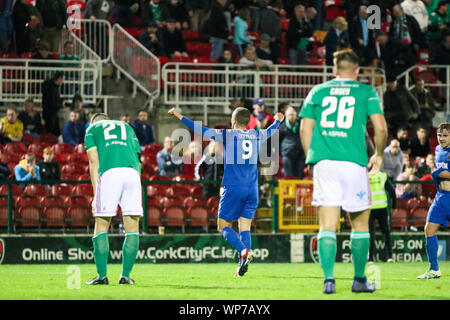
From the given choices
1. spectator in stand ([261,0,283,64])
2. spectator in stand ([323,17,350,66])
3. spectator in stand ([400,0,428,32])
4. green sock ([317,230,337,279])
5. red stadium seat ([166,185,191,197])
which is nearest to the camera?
green sock ([317,230,337,279])

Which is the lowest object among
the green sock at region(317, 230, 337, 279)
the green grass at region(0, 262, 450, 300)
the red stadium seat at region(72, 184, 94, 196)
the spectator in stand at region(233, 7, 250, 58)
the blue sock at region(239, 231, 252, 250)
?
the green grass at region(0, 262, 450, 300)

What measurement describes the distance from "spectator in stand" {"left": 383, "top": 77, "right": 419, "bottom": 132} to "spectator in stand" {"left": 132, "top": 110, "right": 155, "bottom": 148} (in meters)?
6.07

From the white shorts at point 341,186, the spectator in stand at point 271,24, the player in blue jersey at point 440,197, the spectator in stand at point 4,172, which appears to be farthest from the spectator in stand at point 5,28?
the white shorts at point 341,186

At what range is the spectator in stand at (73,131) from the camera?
20.4m

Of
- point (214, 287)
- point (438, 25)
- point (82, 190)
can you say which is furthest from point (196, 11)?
point (214, 287)

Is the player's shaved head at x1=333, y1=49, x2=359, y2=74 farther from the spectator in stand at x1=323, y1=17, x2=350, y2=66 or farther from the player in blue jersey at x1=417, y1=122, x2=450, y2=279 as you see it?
the spectator in stand at x1=323, y1=17, x2=350, y2=66

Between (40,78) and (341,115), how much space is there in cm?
1449

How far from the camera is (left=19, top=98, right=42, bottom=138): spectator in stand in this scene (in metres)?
20.8

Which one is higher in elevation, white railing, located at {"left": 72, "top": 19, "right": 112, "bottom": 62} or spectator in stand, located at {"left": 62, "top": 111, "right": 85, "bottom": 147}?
white railing, located at {"left": 72, "top": 19, "right": 112, "bottom": 62}

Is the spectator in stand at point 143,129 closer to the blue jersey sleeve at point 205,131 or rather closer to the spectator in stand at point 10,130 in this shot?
the spectator in stand at point 10,130

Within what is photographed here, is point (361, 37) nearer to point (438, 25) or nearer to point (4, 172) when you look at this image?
point (438, 25)

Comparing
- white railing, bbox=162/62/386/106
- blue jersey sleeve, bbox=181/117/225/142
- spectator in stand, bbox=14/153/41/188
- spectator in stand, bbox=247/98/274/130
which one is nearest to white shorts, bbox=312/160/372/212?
blue jersey sleeve, bbox=181/117/225/142

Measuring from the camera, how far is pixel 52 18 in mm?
22531

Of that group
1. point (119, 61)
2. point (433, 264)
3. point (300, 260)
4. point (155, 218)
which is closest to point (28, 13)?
point (119, 61)
